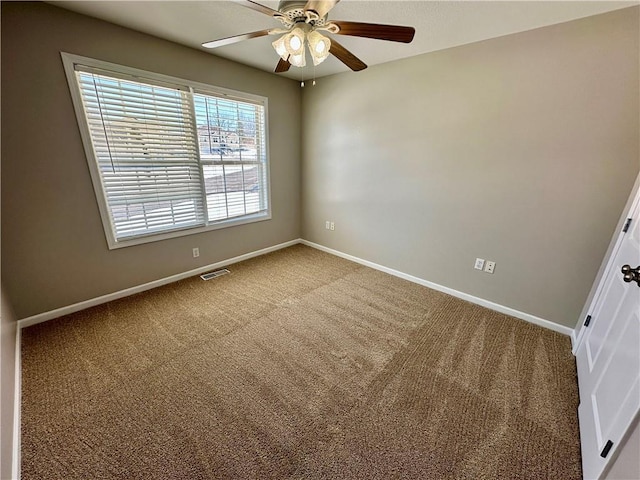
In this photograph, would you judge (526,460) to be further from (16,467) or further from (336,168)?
(336,168)

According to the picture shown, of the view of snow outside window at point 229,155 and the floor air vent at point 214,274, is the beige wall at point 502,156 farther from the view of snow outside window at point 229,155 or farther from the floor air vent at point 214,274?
the floor air vent at point 214,274

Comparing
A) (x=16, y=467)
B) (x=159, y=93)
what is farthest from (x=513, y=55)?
(x=16, y=467)

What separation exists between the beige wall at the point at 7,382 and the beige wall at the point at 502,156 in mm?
3100

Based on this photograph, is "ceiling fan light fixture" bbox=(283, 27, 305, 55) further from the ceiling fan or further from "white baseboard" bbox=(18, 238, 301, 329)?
"white baseboard" bbox=(18, 238, 301, 329)

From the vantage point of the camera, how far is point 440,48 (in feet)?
7.68

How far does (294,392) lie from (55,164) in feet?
8.06

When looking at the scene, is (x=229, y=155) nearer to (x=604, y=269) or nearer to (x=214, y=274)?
(x=214, y=274)

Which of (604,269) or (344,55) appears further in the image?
(604,269)

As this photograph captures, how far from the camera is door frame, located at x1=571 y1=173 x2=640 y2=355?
5.67 ft

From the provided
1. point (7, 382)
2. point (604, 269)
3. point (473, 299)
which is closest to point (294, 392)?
point (7, 382)

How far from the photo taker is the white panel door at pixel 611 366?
1.06 meters

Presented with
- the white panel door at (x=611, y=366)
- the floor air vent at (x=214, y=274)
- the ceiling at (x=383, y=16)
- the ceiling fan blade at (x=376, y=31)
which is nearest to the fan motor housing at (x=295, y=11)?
the ceiling fan blade at (x=376, y=31)

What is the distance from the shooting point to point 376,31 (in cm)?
131

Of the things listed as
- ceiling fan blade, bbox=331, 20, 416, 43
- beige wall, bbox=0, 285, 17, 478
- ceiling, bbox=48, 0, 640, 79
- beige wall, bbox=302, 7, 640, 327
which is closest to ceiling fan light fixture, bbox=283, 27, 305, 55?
ceiling fan blade, bbox=331, 20, 416, 43
